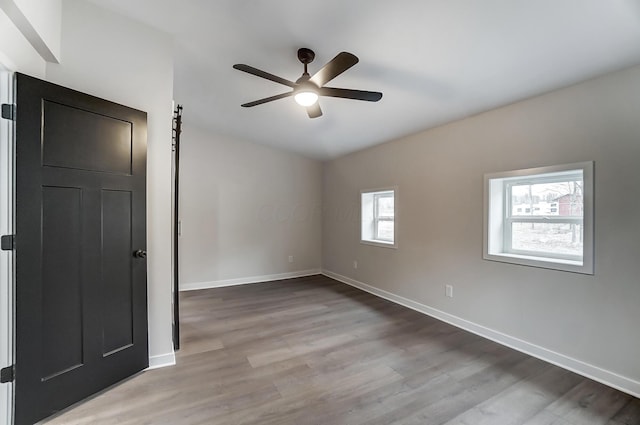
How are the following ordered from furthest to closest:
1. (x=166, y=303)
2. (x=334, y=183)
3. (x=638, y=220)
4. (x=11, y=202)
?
(x=334, y=183)
(x=166, y=303)
(x=638, y=220)
(x=11, y=202)

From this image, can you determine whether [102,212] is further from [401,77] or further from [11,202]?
[401,77]

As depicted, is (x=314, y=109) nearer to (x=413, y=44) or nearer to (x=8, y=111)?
(x=413, y=44)

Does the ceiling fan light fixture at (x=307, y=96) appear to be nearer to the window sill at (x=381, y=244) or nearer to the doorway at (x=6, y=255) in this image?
the doorway at (x=6, y=255)

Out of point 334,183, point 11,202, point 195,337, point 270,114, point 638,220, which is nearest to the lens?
point 11,202

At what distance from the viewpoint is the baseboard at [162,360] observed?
7.48 ft

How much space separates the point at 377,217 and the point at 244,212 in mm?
2398

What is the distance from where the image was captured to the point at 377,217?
4711mm

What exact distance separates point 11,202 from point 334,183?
439cm

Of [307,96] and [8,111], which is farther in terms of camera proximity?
[307,96]

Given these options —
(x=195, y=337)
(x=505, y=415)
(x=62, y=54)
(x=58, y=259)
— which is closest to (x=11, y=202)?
(x=58, y=259)

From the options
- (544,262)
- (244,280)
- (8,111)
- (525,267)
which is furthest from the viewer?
(244,280)

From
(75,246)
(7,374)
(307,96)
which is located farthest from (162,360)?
(307,96)

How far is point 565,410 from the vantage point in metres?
1.83

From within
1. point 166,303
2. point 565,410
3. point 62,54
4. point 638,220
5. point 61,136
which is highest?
point 62,54
